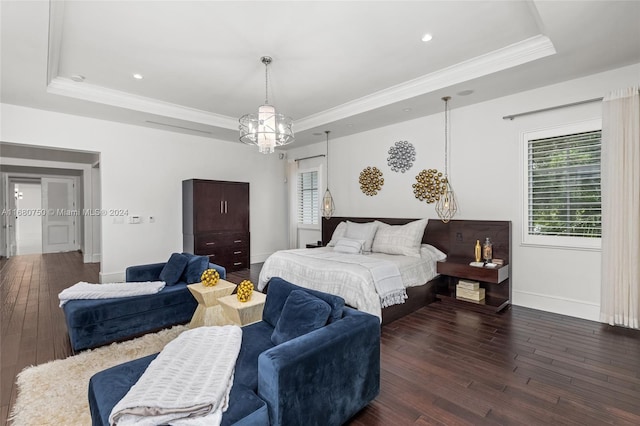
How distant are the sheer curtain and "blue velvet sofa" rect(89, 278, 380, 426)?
10.0 feet

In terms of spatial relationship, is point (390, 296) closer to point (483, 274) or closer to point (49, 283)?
point (483, 274)

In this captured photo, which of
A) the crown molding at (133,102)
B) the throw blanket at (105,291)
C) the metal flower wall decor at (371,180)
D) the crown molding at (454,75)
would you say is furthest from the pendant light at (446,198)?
the throw blanket at (105,291)

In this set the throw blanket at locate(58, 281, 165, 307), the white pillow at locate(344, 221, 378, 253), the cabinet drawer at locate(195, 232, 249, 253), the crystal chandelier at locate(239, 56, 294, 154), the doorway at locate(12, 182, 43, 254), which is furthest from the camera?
the doorway at locate(12, 182, 43, 254)

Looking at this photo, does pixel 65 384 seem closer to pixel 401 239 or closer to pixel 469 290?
pixel 401 239

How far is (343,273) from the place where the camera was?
11.4 ft

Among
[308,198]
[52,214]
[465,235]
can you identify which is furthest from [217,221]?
[52,214]

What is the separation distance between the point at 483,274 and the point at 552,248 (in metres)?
0.95

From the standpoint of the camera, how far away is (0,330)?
3.24 metres

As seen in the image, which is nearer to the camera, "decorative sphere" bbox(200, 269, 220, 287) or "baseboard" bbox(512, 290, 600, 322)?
"decorative sphere" bbox(200, 269, 220, 287)

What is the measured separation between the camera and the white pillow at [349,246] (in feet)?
15.0

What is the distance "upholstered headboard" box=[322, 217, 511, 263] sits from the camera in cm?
405

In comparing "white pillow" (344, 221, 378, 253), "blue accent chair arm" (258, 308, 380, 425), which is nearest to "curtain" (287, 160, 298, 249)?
"white pillow" (344, 221, 378, 253)

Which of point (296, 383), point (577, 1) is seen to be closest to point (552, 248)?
point (577, 1)

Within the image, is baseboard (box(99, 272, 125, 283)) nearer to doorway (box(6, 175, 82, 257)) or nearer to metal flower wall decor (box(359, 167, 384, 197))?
metal flower wall decor (box(359, 167, 384, 197))
